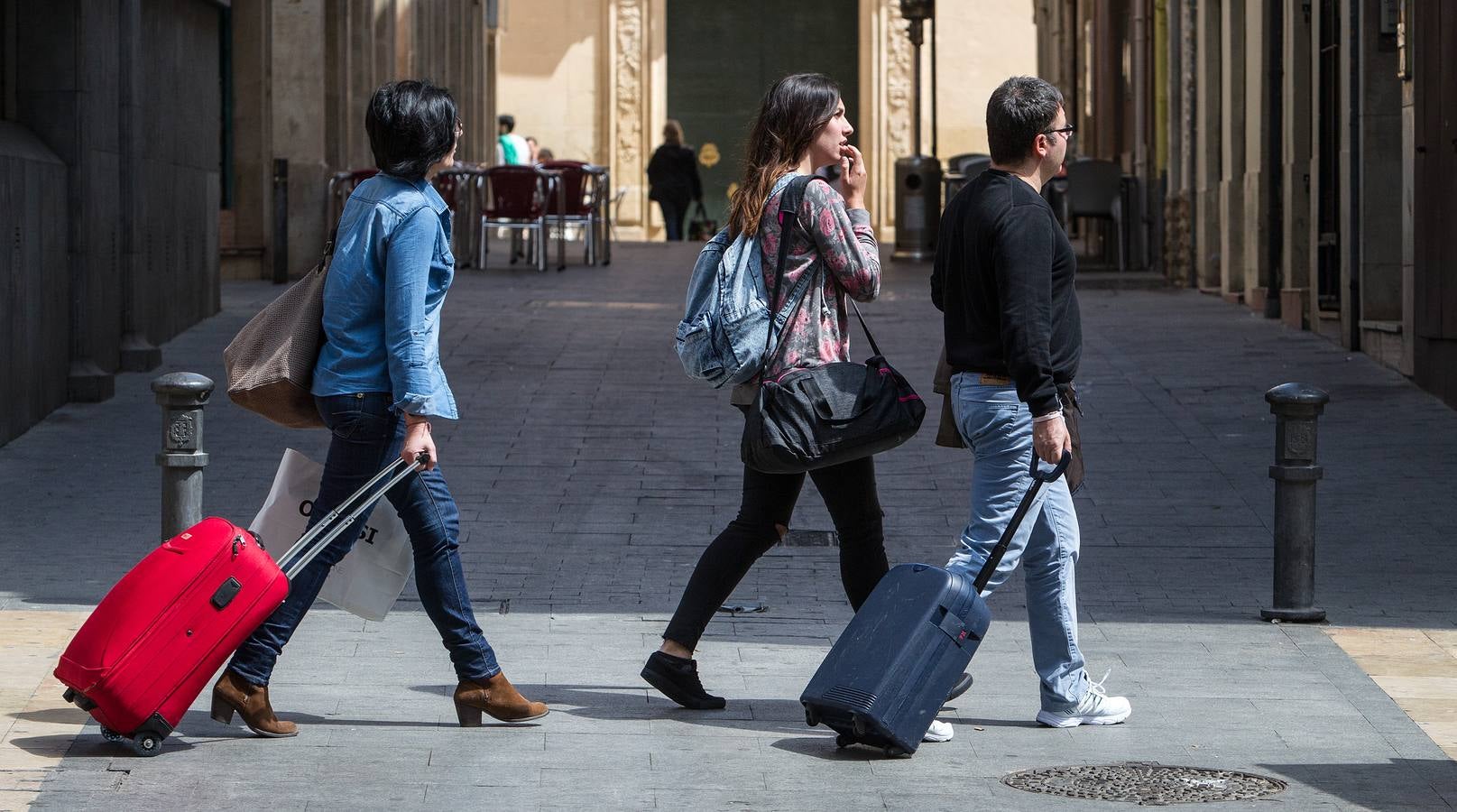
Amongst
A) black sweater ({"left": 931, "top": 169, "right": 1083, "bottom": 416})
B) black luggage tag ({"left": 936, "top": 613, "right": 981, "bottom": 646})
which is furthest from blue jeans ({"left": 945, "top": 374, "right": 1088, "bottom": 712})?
black luggage tag ({"left": 936, "top": 613, "right": 981, "bottom": 646})

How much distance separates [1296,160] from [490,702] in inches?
517

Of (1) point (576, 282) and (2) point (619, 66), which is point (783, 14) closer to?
(2) point (619, 66)

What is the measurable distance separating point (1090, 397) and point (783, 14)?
26227mm

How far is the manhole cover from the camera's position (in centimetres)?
523

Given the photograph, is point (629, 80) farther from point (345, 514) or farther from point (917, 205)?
point (345, 514)

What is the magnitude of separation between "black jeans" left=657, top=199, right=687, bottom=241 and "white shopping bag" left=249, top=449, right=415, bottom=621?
25099mm

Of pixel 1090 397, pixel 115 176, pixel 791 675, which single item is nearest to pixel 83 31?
pixel 115 176

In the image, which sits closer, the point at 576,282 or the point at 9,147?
the point at 9,147

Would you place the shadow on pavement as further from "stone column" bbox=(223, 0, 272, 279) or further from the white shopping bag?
"stone column" bbox=(223, 0, 272, 279)

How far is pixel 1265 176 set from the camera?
18.7 m

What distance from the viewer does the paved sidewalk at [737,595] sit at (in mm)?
5398

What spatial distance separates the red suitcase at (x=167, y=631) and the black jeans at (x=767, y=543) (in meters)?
1.15

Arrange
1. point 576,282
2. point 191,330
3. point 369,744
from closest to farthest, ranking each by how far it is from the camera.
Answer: point 369,744 → point 191,330 → point 576,282

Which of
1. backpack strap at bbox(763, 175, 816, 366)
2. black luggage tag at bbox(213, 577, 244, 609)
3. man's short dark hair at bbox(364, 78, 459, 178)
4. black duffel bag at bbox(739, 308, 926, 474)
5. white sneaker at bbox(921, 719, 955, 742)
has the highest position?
man's short dark hair at bbox(364, 78, 459, 178)
